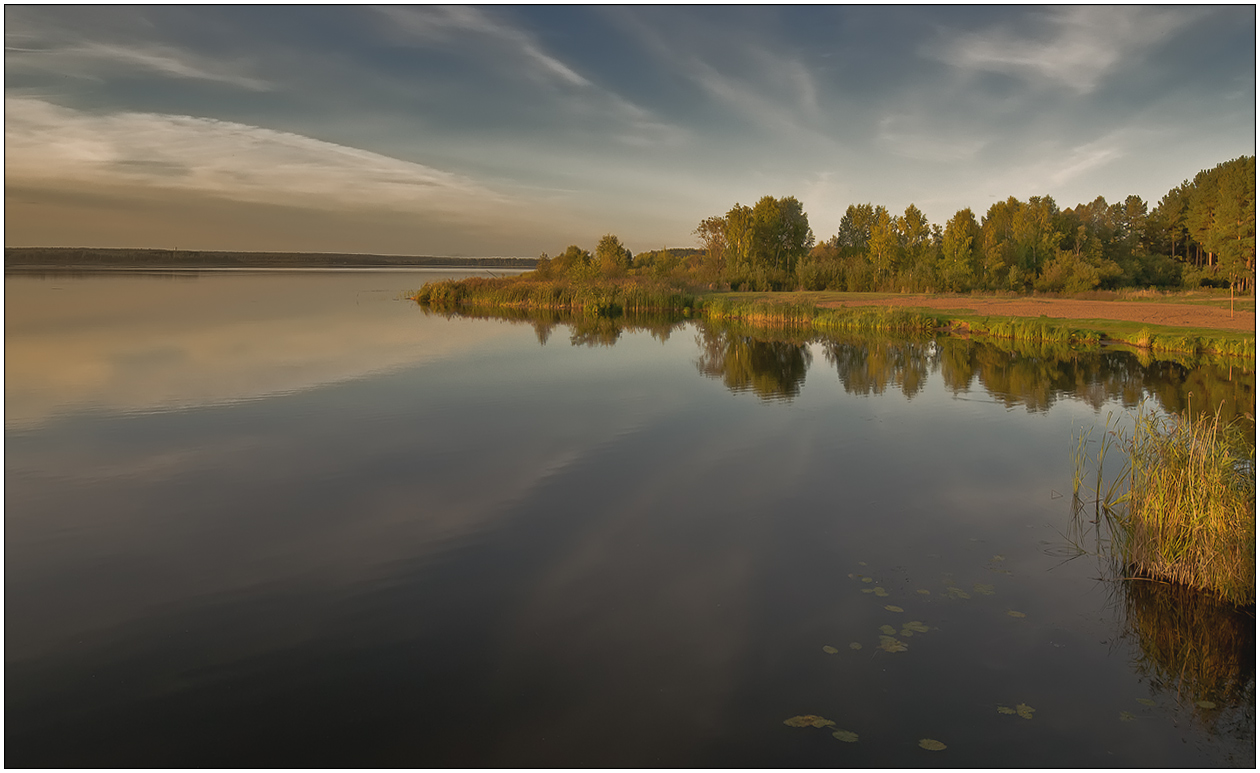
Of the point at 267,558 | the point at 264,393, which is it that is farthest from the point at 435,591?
the point at 264,393

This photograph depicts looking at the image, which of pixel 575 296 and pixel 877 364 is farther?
pixel 575 296

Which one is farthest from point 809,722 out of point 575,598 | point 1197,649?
point 1197,649

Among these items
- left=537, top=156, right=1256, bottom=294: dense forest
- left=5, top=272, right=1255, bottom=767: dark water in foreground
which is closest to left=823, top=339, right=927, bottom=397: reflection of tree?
left=5, top=272, right=1255, bottom=767: dark water in foreground

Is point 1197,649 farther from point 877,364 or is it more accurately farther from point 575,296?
point 575,296

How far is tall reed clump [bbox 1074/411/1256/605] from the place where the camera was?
319 inches

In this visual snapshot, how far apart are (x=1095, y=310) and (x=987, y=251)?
2912 centimetres

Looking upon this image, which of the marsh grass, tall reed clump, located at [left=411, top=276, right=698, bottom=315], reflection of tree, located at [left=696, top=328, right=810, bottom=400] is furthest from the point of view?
tall reed clump, located at [left=411, top=276, right=698, bottom=315]

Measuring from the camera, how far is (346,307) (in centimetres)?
5538

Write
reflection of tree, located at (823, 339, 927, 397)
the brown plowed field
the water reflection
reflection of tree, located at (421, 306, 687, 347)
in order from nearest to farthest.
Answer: the water reflection
reflection of tree, located at (823, 339, 927, 397)
the brown plowed field
reflection of tree, located at (421, 306, 687, 347)

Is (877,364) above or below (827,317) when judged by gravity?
below

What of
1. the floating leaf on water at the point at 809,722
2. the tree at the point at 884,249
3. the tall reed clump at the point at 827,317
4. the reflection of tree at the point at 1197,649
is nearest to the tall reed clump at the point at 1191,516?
the reflection of tree at the point at 1197,649

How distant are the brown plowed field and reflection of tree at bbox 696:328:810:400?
50.8 ft

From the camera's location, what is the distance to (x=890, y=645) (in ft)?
24.6

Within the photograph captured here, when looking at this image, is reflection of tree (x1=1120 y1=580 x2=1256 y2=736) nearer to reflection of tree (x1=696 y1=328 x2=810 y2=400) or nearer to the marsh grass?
the marsh grass
